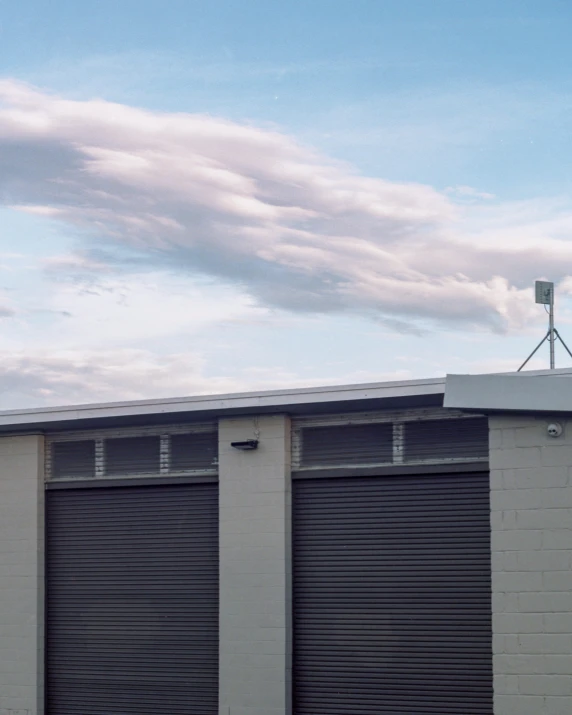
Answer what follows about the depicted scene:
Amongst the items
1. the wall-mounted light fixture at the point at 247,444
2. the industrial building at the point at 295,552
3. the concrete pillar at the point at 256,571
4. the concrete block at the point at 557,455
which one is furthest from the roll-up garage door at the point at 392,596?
the concrete block at the point at 557,455

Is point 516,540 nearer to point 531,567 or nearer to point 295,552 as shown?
point 531,567

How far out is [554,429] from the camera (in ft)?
41.0

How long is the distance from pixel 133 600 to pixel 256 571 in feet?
7.57

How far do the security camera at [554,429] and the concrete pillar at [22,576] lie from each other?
8076mm

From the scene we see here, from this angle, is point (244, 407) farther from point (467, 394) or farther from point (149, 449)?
point (467, 394)

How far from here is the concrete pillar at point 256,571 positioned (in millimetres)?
14789

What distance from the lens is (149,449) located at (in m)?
16.4

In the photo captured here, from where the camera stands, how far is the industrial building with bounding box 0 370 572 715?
41.5 feet

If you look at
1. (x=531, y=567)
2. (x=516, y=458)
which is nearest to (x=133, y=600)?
(x=531, y=567)

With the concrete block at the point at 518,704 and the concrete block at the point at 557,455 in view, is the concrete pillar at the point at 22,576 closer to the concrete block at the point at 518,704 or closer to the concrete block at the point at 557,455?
the concrete block at the point at 518,704

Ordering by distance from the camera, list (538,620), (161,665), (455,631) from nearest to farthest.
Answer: (538,620) → (455,631) → (161,665)

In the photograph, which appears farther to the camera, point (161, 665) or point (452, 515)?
point (161, 665)

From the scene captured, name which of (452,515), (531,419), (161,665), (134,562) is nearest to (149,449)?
(134,562)

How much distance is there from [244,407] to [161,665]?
398 centimetres
